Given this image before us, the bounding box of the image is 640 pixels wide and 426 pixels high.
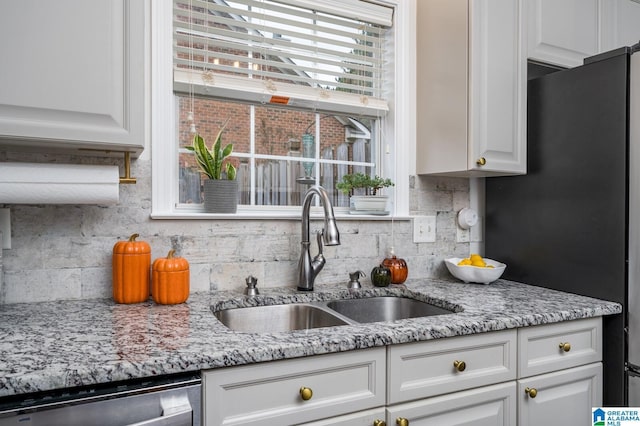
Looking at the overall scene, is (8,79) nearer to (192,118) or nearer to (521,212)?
(192,118)

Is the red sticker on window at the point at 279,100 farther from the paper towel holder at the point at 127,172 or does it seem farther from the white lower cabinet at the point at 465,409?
the white lower cabinet at the point at 465,409

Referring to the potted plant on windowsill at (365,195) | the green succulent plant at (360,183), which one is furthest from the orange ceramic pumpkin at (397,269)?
the green succulent plant at (360,183)

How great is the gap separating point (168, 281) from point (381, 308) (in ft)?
2.85

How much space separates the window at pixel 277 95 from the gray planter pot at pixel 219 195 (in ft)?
0.32

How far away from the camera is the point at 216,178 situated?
174 centimetres

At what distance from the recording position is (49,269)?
1.49 metres

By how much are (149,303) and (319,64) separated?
1.30 metres

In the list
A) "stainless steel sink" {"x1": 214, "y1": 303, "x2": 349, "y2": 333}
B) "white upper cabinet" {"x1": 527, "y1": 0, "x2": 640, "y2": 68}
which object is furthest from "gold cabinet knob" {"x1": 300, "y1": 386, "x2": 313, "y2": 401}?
"white upper cabinet" {"x1": 527, "y1": 0, "x2": 640, "y2": 68}

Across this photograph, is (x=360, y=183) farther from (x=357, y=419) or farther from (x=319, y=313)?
(x=357, y=419)

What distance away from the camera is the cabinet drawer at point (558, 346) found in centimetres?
146

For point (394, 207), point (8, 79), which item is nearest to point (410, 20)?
point (394, 207)

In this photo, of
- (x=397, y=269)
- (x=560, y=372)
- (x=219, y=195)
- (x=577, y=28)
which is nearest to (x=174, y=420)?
(x=219, y=195)

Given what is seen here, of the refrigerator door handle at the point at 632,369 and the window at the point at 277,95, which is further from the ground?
the window at the point at 277,95

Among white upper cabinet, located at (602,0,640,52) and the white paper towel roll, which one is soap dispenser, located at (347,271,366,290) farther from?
white upper cabinet, located at (602,0,640,52)
